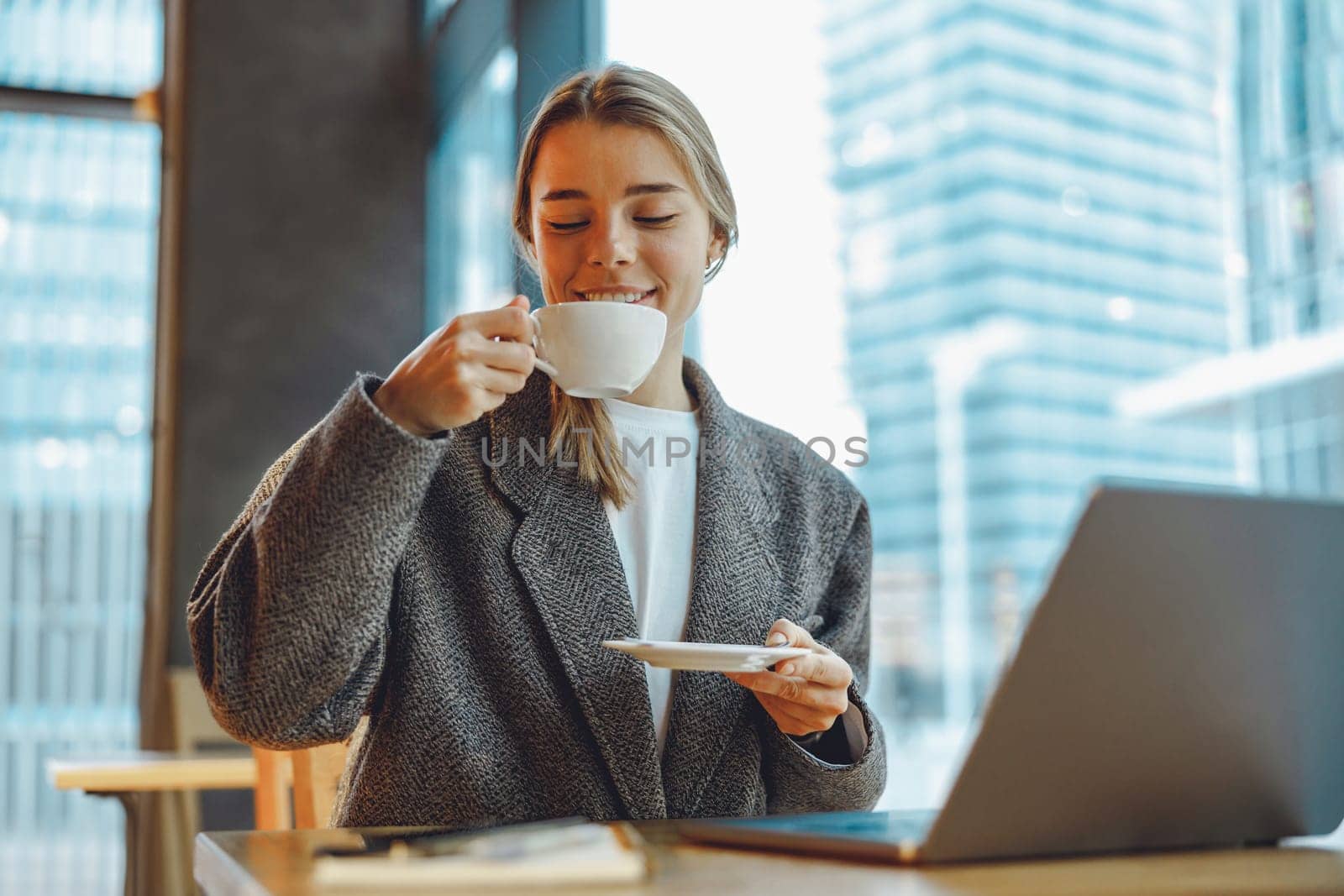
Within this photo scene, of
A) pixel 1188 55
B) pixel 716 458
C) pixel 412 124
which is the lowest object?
pixel 716 458

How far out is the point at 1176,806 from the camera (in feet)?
2.39

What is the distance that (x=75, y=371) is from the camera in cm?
473

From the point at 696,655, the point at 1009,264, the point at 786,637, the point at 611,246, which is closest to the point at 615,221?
the point at 611,246

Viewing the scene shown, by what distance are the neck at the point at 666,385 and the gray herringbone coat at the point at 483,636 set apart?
0.11 m

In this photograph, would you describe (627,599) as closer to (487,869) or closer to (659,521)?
(659,521)

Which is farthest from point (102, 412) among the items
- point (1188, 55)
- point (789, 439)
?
point (1188, 55)

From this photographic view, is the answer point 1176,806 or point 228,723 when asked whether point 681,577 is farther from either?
point 1176,806

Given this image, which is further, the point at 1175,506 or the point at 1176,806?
the point at 1176,806

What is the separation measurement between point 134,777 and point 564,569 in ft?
5.39

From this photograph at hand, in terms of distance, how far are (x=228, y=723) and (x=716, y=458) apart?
530 mm

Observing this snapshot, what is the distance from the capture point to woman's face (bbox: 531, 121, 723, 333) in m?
1.25

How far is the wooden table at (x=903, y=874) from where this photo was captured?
60 centimetres

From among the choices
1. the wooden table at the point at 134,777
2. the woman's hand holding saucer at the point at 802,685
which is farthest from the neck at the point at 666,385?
the wooden table at the point at 134,777

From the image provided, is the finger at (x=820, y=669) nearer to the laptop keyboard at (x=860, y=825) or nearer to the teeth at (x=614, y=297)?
the laptop keyboard at (x=860, y=825)
